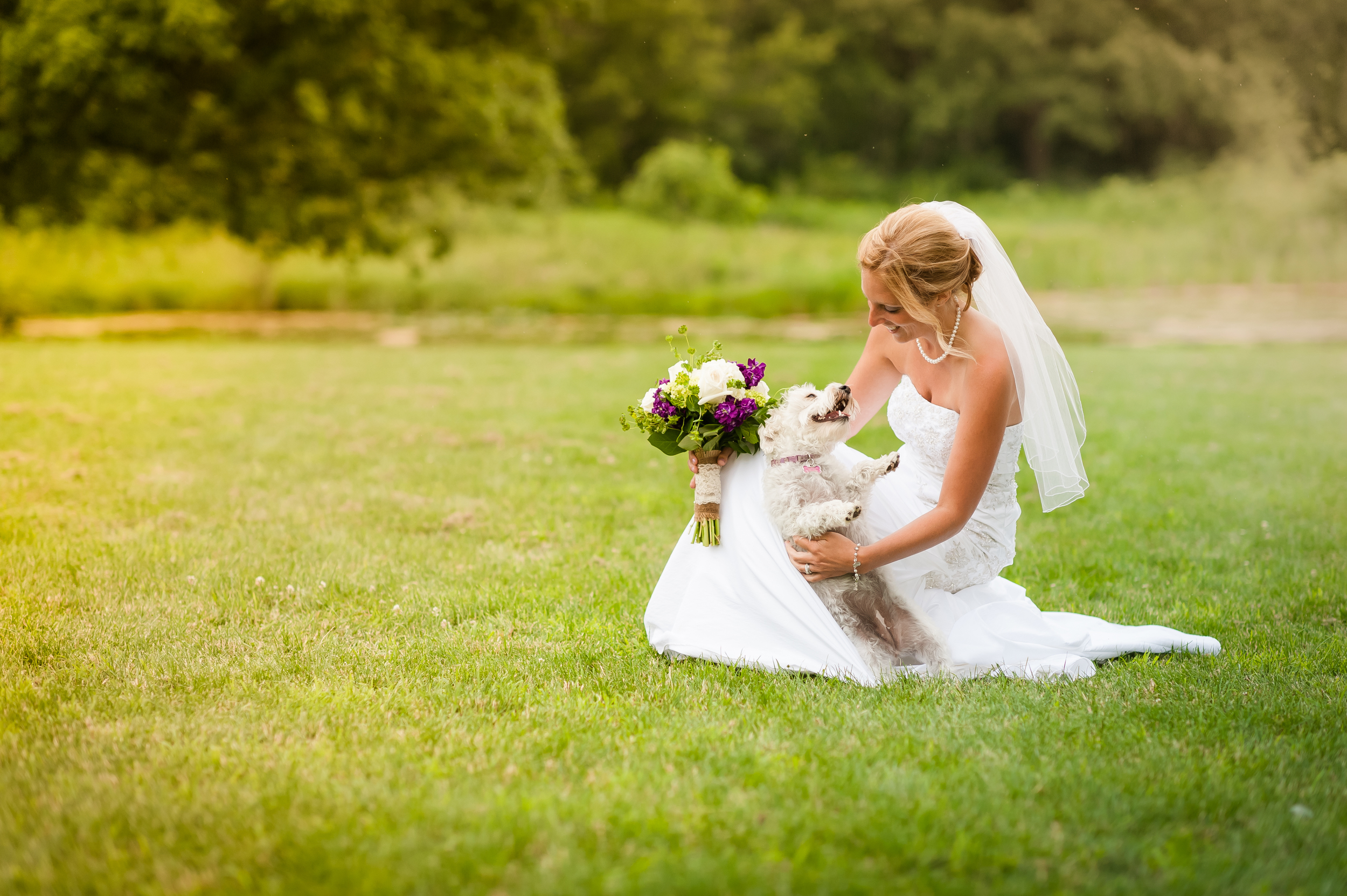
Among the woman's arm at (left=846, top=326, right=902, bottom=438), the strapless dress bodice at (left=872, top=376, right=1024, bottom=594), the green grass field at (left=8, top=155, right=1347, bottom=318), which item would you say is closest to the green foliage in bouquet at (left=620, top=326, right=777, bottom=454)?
the woman's arm at (left=846, top=326, right=902, bottom=438)

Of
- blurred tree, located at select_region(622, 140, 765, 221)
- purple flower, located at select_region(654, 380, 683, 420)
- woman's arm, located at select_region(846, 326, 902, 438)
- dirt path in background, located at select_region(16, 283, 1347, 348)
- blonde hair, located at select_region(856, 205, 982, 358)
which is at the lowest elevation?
Answer: dirt path in background, located at select_region(16, 283, 1347, 348)

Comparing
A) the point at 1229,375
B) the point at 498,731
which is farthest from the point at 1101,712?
the point at 1229,375

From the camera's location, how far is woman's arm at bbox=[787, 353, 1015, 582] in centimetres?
437

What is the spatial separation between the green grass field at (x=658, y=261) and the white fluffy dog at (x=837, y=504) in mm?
21320

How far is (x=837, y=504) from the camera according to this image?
13.9ft

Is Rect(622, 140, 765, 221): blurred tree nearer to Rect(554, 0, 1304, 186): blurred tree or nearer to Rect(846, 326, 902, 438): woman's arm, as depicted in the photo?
Rect(554, 0, 1304, 186): blurred tree

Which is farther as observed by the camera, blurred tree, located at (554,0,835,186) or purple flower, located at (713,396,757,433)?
blurred tree, located at (554,0,835,186)

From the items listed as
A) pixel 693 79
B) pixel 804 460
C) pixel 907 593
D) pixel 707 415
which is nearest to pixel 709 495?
pixel 707 415

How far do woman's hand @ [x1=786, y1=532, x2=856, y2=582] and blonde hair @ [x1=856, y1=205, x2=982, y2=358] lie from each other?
41.1 inches

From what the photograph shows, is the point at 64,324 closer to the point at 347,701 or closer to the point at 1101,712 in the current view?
the point at 347,701

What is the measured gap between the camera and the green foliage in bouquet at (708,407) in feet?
14.4

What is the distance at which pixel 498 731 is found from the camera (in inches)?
154

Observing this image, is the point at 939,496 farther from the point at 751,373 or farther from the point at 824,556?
the point at 751,373

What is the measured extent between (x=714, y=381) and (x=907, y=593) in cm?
141
